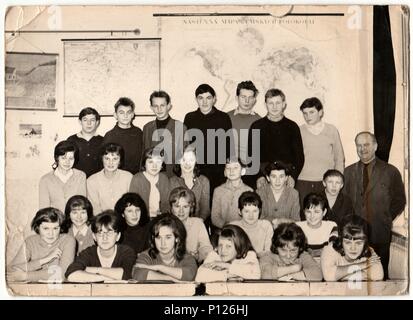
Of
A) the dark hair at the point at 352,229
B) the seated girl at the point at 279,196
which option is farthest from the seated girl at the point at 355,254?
the seated girl at the point at 279,196

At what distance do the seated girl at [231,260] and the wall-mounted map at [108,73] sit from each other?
1.39 feet

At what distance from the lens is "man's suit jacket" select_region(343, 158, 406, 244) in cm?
148

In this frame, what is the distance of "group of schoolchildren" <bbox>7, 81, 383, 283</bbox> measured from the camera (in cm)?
147

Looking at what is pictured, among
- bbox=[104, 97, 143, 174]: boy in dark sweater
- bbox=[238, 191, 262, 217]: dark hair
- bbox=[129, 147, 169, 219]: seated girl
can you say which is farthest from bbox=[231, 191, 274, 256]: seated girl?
bbox=[104, 97, 143, 174]: boy in dark sweater

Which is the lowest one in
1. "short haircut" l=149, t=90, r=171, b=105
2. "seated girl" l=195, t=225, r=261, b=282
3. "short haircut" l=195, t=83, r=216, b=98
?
"seated girl" l=195, t=225, r=261, b=282

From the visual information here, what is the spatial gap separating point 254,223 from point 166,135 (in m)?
0.35

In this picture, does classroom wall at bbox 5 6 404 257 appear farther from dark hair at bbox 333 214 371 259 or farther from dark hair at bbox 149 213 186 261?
dark hair at bbox 149 213 186 261

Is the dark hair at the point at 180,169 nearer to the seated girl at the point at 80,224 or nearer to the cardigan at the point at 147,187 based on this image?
the cardigan at the point at 147,187

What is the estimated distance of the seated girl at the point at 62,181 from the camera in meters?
1.48

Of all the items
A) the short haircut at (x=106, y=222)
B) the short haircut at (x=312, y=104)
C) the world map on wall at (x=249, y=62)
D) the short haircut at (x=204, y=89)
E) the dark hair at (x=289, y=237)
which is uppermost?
the world map on wall at (x=249, y=62)

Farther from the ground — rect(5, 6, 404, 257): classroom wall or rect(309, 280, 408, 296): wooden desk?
rect(5, 6, 404, 257): classroom wall

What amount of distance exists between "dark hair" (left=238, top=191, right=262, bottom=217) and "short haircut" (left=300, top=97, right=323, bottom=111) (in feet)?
0.92

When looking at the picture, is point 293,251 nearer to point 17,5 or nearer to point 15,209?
point 15,209

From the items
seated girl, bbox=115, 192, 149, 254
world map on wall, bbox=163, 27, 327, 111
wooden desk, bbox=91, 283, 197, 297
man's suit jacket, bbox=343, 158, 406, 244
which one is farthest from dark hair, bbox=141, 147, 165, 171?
man's suit jacket, bbox=343, 158, 406, 244
